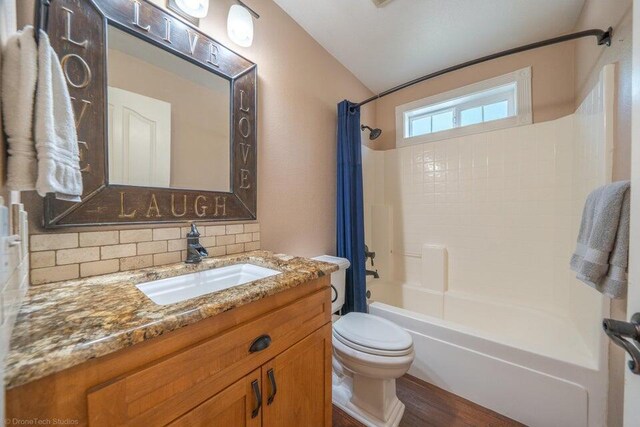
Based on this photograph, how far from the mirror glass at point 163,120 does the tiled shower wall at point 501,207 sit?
1552 mm

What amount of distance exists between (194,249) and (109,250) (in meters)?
0.27

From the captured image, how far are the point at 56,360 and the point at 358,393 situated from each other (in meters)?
1.41

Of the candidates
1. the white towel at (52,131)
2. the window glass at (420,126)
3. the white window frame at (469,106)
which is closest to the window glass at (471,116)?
the white window frame at (469,106)

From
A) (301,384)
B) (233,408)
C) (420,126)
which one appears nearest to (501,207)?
(420,126)

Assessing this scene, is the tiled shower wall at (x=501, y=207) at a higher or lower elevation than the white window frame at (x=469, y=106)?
lower

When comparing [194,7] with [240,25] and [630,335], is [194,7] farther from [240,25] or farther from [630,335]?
[630,335]

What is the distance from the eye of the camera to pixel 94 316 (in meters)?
0.50

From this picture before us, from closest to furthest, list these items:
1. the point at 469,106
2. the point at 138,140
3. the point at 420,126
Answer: the point at 138,140, the point at 469,106, the point at 420,126

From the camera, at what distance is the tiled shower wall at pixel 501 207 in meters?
1.58

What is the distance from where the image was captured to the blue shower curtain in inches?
69.9

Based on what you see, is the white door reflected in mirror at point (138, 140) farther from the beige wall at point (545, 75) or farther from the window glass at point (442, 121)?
the beige wall at point (545, 75)

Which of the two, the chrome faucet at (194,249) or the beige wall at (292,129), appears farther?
the beige wall at (292,129)

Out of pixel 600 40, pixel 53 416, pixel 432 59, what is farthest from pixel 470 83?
pixel 53 416

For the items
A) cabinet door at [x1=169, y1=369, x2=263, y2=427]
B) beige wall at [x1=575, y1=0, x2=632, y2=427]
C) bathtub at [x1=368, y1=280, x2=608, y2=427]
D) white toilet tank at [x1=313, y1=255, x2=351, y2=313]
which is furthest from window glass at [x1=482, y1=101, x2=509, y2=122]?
cabinet door at [x1=169, y1=369, x2=263, y2=427]
